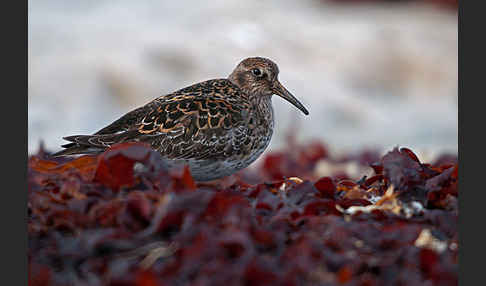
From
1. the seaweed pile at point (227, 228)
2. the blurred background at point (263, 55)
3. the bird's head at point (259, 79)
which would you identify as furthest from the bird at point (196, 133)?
the blurred background at point (263, 55)

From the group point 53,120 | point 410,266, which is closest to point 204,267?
point 410,266

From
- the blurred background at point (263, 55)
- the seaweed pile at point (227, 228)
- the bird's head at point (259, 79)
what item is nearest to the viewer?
the seaweed pile at point (227, 228)

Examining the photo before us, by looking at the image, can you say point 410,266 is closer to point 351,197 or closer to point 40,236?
point 351,197

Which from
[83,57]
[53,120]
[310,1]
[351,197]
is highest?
[310,1]

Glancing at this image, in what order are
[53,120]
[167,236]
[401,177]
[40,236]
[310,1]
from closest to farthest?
1. [167,236]
2. [40,236]
3. [401,177]
4. [53,120]
5. [310,1]

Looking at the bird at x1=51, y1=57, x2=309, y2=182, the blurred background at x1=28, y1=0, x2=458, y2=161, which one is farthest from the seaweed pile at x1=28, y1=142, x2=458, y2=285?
the blurred background at x1=28, y1=0, x2=458, y2=161

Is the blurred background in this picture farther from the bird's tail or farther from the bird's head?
the bird's tail

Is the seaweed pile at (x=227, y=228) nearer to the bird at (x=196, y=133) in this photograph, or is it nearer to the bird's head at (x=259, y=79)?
the bird at (x=196, y=133)
